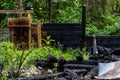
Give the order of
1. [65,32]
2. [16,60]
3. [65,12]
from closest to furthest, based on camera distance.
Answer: [16,60]
[65,32]
[65,12]

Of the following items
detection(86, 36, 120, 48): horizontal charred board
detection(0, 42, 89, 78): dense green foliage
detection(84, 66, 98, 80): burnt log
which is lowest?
detection(86, 36, 120, 48): horizontal charred board

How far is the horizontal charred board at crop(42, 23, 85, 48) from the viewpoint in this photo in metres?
13.8

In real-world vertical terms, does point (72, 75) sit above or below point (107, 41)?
above

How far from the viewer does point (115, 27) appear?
1574cm

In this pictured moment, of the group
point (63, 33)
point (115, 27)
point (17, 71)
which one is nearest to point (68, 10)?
point (115, 27)

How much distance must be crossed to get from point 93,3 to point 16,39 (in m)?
6.85

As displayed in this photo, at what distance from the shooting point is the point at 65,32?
14.0 m

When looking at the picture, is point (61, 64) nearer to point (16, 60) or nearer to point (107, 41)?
point (16, 60)

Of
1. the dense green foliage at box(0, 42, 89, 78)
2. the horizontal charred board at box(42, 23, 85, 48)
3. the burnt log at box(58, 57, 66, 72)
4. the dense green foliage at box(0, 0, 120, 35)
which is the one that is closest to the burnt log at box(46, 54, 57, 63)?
the burnt log at box(58, 57, 66, 72)

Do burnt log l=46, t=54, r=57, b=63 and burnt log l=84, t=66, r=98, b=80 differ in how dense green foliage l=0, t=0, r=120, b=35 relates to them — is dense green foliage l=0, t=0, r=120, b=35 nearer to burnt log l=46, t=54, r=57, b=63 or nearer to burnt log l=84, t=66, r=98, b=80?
burnt log l=46, t=54, r=57, b=63

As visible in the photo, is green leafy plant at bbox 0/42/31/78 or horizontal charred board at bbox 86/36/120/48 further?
horizontal charred board at bbox 86/36/120/48

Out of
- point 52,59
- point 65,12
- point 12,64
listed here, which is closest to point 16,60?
point 12,64

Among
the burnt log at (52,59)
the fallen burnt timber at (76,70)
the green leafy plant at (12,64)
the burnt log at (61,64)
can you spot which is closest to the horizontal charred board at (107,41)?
the fallen burnt timber at (76,70)

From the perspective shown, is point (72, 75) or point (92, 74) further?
point (92, 74)
